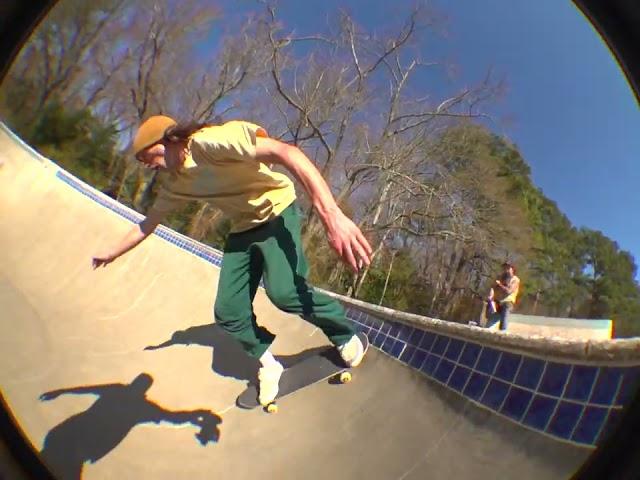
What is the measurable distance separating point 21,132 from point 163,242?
1.08ft

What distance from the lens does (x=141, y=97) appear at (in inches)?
28.9

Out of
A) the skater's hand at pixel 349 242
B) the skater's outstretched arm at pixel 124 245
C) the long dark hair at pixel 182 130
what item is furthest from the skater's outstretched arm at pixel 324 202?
the skater's outstretched arm at pixel 124 245


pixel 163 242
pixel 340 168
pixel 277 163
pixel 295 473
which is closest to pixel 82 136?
pixel 163 242

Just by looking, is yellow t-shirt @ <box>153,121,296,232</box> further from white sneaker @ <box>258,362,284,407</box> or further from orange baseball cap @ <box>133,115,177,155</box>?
white sneaker @ <box>258,362,284,407</box>

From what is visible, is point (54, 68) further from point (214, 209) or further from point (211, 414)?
point (211, 414)

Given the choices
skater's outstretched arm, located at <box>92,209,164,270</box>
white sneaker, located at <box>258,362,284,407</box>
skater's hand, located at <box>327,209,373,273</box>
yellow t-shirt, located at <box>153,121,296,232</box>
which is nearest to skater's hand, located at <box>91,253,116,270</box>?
skater's outstretched arm, located at <box>92,209,164,270</box>

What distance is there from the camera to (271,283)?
0.83 meters

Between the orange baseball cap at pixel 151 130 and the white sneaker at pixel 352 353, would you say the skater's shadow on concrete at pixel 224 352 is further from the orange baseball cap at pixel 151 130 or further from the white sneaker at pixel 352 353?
the orange baseball cap at pixel 151 130

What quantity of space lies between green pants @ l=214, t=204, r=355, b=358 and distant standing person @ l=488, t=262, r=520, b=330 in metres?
0.28

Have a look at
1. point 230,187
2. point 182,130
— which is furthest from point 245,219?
point 182,130

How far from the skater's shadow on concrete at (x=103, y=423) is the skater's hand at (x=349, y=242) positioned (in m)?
0.42

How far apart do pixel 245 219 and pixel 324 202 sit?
0.21 m

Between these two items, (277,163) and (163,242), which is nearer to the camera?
(277,163)

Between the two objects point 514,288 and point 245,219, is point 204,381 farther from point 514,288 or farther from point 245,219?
point 514,288
